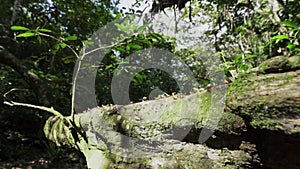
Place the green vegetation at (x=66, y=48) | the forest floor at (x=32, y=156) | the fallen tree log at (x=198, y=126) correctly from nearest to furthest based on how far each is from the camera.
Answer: the fallen tree log at (x=198, y=126)
the green vegetation at (x=66, y=48)
the forest floor at (x=32, y=156)

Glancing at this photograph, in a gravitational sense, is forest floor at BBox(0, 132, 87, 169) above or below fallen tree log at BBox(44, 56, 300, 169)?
below

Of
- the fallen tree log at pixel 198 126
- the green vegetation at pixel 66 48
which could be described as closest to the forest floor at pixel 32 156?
the green vegetation at pixel 66 48

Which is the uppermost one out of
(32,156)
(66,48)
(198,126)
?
(66,48)

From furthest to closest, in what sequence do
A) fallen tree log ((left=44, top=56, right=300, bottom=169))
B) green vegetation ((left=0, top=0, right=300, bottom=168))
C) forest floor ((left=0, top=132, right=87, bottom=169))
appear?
forest floor ((left=0, top=132, right=87, bottom=169)) → green vegetation ((left=0, top=0, right=300, bottom=168)) → fallen tree log ((left=44, top=56, right=300, bottom=169))

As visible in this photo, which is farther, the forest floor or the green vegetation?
the forest floor

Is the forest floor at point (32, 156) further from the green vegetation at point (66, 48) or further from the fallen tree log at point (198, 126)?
the fallen tree log at point (198, 126)

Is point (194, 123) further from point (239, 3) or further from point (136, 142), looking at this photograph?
point (239, 3)

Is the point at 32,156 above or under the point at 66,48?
under

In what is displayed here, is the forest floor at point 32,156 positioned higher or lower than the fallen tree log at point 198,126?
lower

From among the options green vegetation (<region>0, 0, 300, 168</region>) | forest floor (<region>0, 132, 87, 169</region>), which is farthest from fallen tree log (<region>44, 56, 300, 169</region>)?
forest floor (<region>0, 132, 87, 169</region>)

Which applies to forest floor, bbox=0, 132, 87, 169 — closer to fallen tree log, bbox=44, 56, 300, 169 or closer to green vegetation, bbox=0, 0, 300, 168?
green vegetation, bbox=0, 0, 300, 168

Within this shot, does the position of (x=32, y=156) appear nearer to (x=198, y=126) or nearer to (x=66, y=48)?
(x=66, y=48)

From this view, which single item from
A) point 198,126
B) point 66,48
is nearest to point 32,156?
point 66,48

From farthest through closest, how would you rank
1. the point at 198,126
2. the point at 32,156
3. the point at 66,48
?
the point at 66,48 → the point at 32,156 → the point at 198,126
